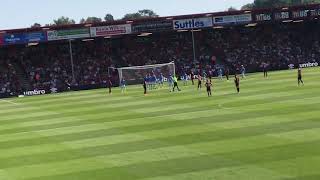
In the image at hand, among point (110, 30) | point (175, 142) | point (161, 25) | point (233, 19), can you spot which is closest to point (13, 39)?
point (110, 30)

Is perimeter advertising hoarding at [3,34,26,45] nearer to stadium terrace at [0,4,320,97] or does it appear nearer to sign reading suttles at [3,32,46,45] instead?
sign reading suttles at [3,32,46,45]

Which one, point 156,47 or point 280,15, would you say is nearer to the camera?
point 280,15

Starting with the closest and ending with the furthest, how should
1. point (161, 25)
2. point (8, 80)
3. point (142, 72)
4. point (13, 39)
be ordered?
point (142, 72)
point (13, 39)
point (8, 80)
point (161, 25)

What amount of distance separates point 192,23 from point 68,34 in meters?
17.4

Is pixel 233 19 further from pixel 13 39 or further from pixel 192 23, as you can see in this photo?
pixel 13 39

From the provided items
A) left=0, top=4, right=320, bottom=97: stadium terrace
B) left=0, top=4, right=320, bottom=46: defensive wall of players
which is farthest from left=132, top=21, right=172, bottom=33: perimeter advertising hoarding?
left=0, top=4, right=320, bottom=97: stadium terrace

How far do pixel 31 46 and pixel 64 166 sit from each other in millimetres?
66059

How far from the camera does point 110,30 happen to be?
81688 millimetres

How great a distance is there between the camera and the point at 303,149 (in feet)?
66.7

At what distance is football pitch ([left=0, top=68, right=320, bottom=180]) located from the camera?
18.5 metres

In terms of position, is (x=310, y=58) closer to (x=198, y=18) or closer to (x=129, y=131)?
(x=198, y=18)

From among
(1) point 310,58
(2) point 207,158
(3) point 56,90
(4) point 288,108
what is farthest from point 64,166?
(1) point 310,58

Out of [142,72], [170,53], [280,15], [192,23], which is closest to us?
[142,72]

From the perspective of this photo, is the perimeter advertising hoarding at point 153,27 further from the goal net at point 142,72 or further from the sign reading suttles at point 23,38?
the sign reading suttles at point 23,38
